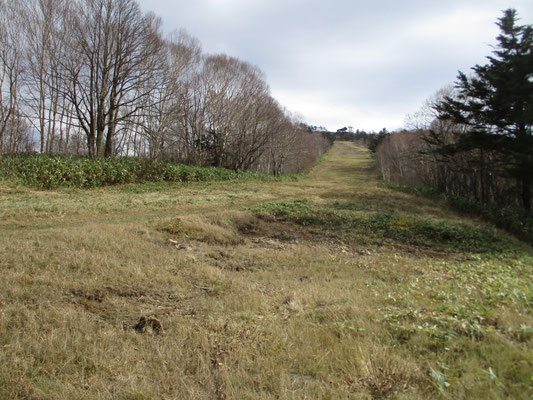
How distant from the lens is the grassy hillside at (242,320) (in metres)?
2.58

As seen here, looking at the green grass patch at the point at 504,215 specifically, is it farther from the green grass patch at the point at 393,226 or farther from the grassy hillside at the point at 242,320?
the grassy hillside at the point at 242,320

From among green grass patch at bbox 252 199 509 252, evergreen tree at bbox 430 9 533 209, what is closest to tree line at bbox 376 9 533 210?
evergreen tree at bbox 430 9 533 209

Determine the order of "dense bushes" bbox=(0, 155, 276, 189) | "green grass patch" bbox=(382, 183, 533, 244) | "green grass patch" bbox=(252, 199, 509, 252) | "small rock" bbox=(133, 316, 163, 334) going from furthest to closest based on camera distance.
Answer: "dense bushes" bbox=(0, 155, 276, 189) < "green grass patch" bbox=(382, 183, 533, 244) < "green grass patch" bbox=(252, 199, 509, 252) < "small rock" bbox=(133, 316, 163, 334)

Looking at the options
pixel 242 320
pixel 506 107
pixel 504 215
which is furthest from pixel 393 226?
pixel 506 107

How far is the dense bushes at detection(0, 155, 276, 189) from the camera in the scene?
50.9ft

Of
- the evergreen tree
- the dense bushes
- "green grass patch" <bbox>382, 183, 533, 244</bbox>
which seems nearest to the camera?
"green grass patch" <bbox>382, 183, 533, 244</bbox>

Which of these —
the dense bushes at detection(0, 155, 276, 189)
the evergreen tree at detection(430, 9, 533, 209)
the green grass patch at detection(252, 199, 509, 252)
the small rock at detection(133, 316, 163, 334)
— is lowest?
the small rock at detection(133, 316, 163, 334)

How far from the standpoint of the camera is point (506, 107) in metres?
18.7

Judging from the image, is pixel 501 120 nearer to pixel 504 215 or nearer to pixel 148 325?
pixel 504 215

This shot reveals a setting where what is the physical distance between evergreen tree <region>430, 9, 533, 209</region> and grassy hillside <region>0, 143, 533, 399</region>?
46.0ft

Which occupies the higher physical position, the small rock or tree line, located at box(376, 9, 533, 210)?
tree line, located at box(376, 9, 533, 210)

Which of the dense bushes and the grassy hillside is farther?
the dense bushes

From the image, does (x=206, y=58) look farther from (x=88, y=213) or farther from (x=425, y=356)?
(x=425, y=356)

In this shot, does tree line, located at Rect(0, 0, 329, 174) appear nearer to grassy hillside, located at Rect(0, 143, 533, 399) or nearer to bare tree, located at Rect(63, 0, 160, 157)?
bare tree, located at Rect(63, 0, 160, 157)
